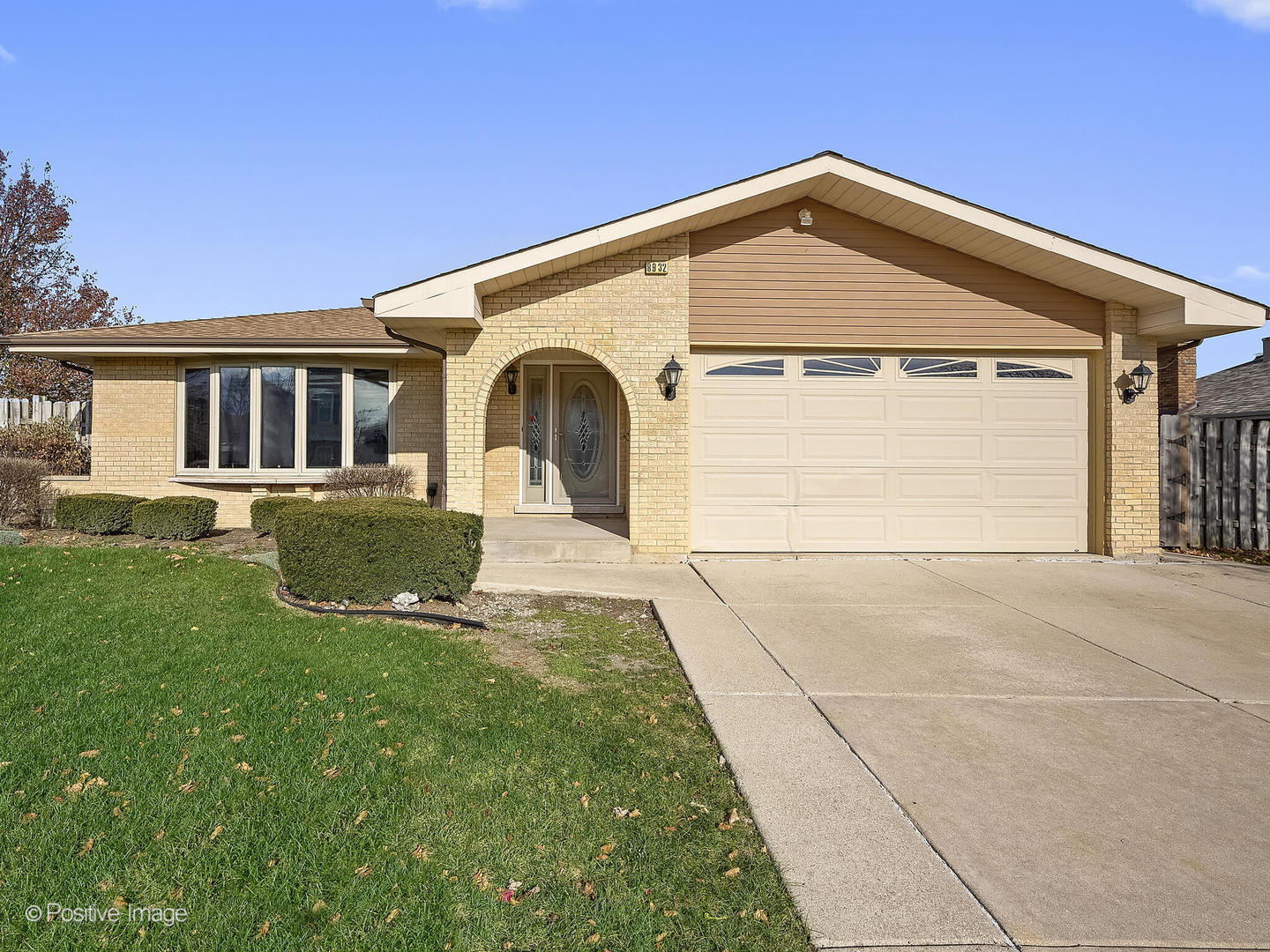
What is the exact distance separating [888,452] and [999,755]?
259 inches

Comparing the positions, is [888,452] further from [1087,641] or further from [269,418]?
[269,418]

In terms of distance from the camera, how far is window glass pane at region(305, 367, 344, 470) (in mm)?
12016

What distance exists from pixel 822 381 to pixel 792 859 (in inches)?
308

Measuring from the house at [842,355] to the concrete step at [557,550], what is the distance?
0.95 ft

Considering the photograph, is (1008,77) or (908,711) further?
(1008,77)

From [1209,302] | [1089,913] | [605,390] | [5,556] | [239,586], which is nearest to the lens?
[1089,913]

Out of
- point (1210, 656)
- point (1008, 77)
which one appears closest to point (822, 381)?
point (1008, 77)

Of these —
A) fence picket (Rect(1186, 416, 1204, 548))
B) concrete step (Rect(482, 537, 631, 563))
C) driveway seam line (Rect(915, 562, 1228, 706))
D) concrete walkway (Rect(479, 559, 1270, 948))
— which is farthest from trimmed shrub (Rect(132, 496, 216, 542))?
fence picket (Rect(1186, 416, 1204, 548))

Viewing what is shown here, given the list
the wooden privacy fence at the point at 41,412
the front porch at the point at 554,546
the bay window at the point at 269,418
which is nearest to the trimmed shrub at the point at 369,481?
the bay window at the point at 269,418

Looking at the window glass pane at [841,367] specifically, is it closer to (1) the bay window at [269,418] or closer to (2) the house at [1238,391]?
(1) the bay window at [269,418]

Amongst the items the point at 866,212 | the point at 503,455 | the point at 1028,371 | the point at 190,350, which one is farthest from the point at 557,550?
the point at 190,350

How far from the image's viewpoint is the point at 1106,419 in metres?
9.66

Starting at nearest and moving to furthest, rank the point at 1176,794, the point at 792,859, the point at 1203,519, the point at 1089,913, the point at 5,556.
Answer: the point at 1089,913
the point at 792,859
the point at 1176,794
the point at 5,556
the point at 1203,519

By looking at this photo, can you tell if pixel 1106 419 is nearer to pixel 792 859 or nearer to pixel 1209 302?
pixel 1209 302
